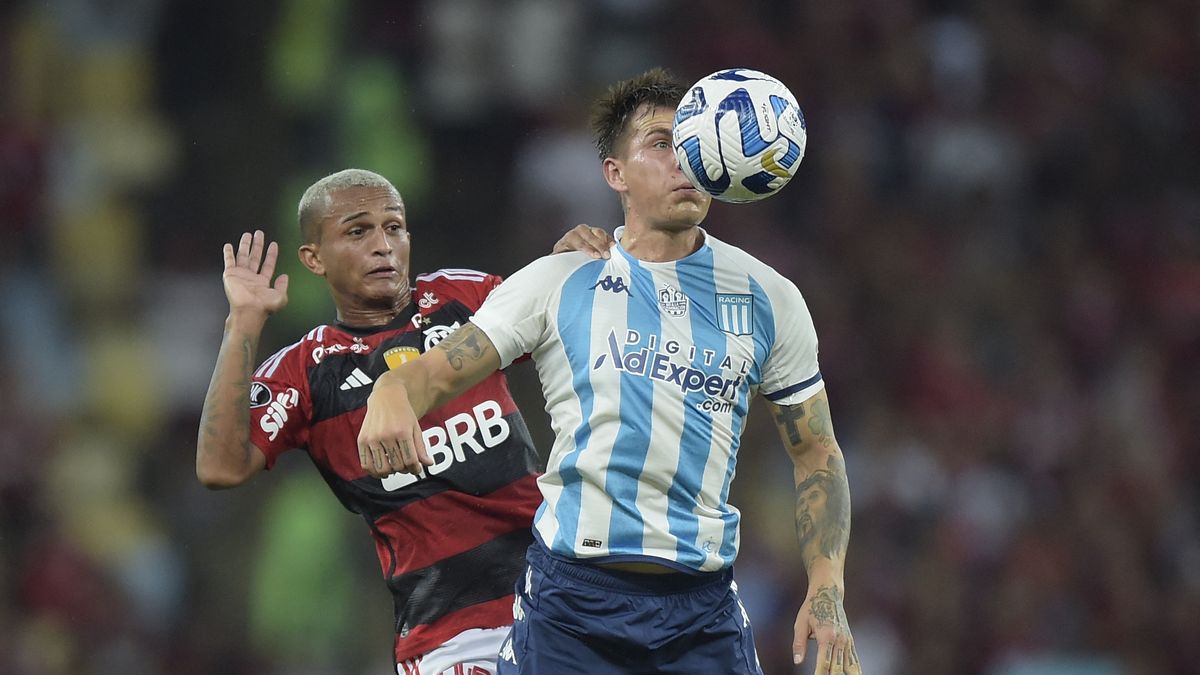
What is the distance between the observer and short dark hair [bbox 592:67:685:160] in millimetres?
4344

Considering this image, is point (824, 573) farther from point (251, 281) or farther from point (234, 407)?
point (251, 281)

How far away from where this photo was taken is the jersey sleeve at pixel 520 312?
4.12 metres

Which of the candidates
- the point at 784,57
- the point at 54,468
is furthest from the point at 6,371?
the point at 784,57

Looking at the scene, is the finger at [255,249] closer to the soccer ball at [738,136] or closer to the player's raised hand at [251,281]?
the player's raised hand at [251,281]

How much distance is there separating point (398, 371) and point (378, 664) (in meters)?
5.59

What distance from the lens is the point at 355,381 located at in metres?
5.04

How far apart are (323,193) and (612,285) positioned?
4.99 feet

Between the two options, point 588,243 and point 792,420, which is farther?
point 588,243

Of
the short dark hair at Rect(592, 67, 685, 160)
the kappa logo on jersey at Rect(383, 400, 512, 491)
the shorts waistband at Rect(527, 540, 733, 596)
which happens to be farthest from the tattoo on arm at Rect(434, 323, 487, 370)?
the kappa logo on jersey at Rect(383, 400, 512, 491)

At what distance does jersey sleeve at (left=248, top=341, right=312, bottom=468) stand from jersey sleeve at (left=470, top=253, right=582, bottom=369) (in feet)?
3.52

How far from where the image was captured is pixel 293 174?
1034 centimetres

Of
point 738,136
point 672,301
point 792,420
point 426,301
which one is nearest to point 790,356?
point 792,420

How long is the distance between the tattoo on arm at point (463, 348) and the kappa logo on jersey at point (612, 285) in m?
0.36

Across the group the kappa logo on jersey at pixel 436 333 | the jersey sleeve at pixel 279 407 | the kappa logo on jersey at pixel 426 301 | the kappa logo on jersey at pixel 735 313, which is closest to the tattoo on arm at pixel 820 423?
the kappa logo on jersey at pixel 735 313
